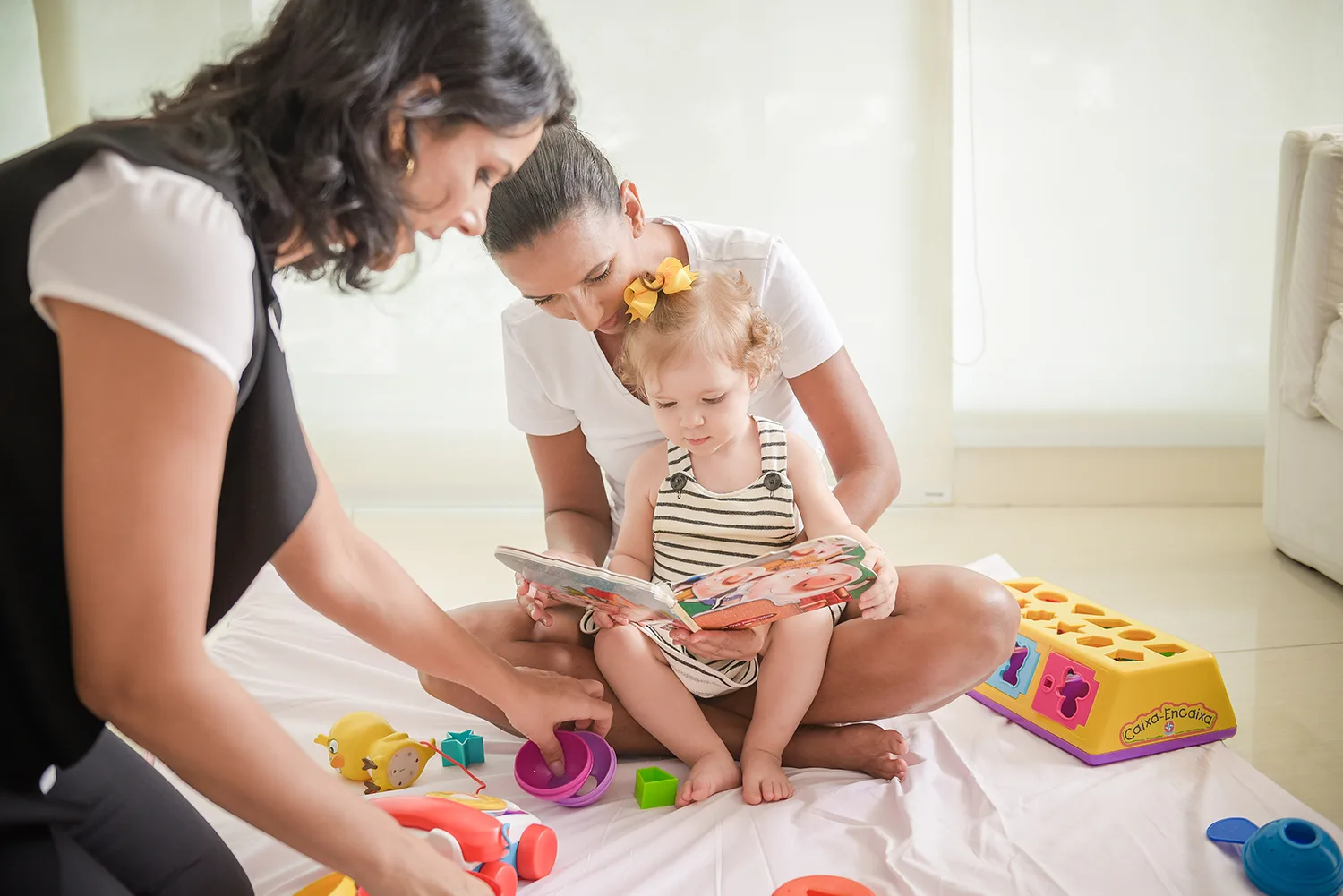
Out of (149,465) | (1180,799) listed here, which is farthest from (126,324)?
(1180,799)

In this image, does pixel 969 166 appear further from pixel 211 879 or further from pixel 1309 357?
pixel 211 879

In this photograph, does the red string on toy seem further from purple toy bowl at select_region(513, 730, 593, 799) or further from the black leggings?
the black leggings

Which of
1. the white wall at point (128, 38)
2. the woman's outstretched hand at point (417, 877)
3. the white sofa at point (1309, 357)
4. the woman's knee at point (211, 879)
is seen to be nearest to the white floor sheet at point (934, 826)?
the woman's knee at point (211, 879)

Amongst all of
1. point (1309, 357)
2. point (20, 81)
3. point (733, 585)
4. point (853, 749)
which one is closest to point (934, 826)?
point (853, 749)

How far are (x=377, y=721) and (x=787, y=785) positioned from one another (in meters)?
0.55

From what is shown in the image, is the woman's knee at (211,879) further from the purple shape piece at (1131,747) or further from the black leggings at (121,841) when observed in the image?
the purple shape piece at (1131,747)

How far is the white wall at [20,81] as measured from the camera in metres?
3.15

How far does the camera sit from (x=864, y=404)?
1.64m

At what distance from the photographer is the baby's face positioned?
141cm

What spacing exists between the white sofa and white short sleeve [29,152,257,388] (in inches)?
81.8

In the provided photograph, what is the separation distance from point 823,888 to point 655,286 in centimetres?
74

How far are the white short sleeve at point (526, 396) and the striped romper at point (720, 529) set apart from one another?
261 mm

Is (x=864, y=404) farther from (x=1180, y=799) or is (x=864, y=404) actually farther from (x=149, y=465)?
(x=149, y=465)

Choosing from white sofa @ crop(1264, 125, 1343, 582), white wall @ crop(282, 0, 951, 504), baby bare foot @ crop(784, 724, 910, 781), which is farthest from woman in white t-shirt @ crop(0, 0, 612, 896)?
white wall @ crop(282, 0, 951, 504)
